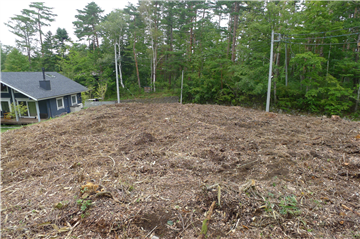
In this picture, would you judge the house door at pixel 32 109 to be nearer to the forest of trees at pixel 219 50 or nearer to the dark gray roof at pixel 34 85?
the dark gray roof at pixel 34 85

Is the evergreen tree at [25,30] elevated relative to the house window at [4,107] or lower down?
elevated

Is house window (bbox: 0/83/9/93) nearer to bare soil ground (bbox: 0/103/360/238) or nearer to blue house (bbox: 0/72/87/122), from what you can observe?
blue house (bbox: 0/72/87/122)

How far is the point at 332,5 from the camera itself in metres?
12.0

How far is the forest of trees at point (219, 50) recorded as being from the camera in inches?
504

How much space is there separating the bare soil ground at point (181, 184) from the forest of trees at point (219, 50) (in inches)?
365

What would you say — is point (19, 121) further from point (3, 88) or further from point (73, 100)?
point (73, 100)

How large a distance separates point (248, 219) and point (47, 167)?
12.1 ft

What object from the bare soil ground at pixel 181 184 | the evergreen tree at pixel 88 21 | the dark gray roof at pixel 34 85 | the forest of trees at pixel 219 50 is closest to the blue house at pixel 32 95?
the dark gray roof at pixel 34 85

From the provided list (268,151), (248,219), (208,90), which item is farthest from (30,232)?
(208,90)

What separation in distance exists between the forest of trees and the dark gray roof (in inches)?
186

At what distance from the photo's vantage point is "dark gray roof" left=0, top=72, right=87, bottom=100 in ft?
42.9

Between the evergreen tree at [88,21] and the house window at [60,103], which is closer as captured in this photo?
the house window at [60,103]

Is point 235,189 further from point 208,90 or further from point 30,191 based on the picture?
point 208,90

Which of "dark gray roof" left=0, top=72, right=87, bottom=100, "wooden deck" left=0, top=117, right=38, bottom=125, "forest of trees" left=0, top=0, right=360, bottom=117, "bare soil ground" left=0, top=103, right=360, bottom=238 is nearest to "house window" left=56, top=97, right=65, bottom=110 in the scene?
"dark gray roof" left=0, top=72, right=87, bottom=100
